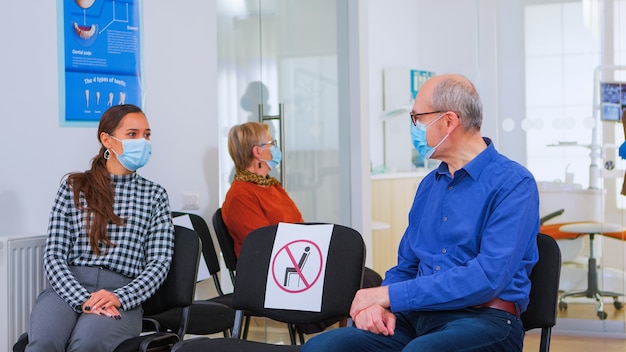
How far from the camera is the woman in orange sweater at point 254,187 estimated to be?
4309 mm

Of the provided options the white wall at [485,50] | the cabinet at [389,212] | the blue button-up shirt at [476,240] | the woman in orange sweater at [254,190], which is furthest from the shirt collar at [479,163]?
the cabinet at [389,212]

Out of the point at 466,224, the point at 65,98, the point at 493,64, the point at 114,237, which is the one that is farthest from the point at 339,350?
the point at 493,64

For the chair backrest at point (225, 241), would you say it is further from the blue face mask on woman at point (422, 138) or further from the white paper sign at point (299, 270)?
the blue face mask on woman at point (422, 138)

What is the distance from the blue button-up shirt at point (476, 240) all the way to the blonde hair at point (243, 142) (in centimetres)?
194

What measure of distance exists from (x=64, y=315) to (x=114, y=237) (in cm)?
37

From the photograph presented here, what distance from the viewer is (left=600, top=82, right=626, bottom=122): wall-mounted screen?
545 centimetres

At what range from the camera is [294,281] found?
119 inches

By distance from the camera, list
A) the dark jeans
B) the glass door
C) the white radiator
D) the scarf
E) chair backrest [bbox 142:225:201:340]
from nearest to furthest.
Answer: the dark jeans → chair backrest [bbox 142:225:201:340] → the white radiator → the scarf → the glass door

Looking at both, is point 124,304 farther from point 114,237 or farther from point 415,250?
point 415,250

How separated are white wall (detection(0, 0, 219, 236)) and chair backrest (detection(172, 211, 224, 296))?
15cm

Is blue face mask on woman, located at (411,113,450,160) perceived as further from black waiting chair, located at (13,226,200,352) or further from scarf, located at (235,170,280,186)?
scarf, located at (235,170,280,186)

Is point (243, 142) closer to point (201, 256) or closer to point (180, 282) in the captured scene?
point (201, 256)

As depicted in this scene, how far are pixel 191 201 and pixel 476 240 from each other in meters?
2.14

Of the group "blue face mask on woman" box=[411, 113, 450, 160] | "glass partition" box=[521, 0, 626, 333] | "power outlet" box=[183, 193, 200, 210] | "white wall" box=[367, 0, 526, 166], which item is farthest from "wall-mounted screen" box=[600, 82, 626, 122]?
"blue face mask on woman" box=[411, 113, 450, 160]
